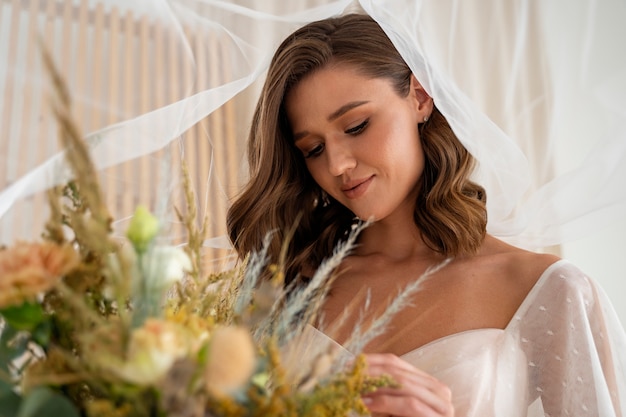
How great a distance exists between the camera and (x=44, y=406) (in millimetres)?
534

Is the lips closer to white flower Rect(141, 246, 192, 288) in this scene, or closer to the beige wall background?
the beige wall background

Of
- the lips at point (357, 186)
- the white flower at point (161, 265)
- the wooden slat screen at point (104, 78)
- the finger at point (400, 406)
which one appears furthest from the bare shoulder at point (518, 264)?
the white flower at point (161, 265)

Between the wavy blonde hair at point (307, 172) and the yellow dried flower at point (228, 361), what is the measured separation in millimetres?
1005

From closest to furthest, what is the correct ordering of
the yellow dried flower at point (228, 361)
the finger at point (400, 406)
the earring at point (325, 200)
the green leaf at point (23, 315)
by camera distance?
the yellow dried flower at point (228, 361) → the green leaf at point (23, 315) → the finger at point (400, 406) → the earring at point (325, 200)

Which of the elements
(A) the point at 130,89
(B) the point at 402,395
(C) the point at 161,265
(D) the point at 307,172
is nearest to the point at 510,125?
(D) the point at 307,172

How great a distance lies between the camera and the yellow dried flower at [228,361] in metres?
0.47

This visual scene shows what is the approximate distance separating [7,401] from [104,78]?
0.88m

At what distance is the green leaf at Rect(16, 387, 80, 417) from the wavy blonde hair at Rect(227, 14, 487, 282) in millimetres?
952

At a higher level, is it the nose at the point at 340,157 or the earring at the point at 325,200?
the nose at the point at 340,157

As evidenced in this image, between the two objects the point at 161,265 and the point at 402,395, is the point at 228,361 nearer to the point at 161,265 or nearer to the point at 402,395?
the point at 161,265

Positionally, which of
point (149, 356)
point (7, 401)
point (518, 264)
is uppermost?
point (149, 356)

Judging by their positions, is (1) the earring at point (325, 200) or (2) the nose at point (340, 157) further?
(1) the earring at point (325, 200)

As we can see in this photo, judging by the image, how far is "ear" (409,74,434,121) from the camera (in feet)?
4.81

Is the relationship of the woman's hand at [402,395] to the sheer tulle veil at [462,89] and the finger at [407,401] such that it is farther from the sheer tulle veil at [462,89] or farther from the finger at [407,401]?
the sheer tulle veil at [462,89]
